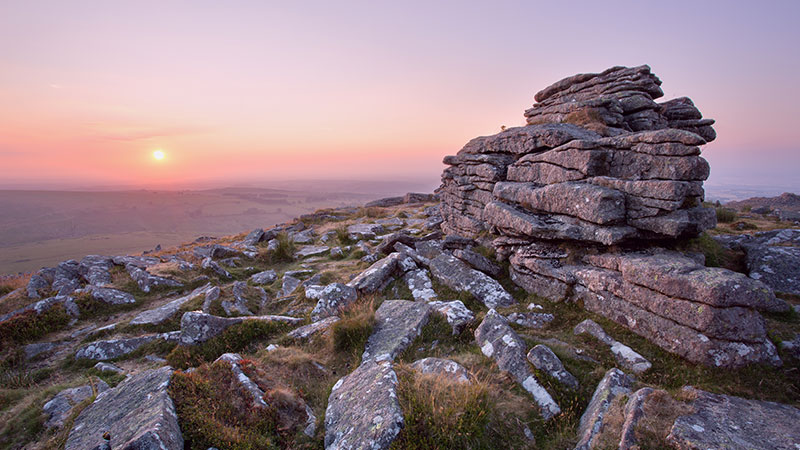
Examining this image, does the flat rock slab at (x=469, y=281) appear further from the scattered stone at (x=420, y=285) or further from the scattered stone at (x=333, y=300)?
the scattered stone at (x=333, y=300)

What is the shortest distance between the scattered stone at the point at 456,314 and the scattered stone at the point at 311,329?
298 cm

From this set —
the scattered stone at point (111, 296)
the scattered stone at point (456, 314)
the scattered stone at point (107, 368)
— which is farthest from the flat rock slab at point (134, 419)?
the scattered stone at point (111, 296)

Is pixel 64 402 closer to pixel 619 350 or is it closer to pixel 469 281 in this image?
pixel 469 281

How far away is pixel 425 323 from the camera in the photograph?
26.2 feet

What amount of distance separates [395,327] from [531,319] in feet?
12.5

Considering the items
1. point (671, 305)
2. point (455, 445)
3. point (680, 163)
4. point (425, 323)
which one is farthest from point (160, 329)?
point (680, 163)

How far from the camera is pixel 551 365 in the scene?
5805mm

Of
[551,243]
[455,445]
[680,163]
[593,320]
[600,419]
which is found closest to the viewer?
[455,445]

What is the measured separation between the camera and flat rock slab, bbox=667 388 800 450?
12.8 ft

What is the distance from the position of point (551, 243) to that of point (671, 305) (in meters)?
4.06

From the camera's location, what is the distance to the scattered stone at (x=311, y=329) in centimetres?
822

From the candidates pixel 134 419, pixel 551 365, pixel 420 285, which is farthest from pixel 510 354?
pixel 134 419

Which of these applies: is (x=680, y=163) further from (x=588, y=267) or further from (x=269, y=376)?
(x=269, y=376)

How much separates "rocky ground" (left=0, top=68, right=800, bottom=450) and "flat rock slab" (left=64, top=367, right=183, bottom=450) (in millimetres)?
34
